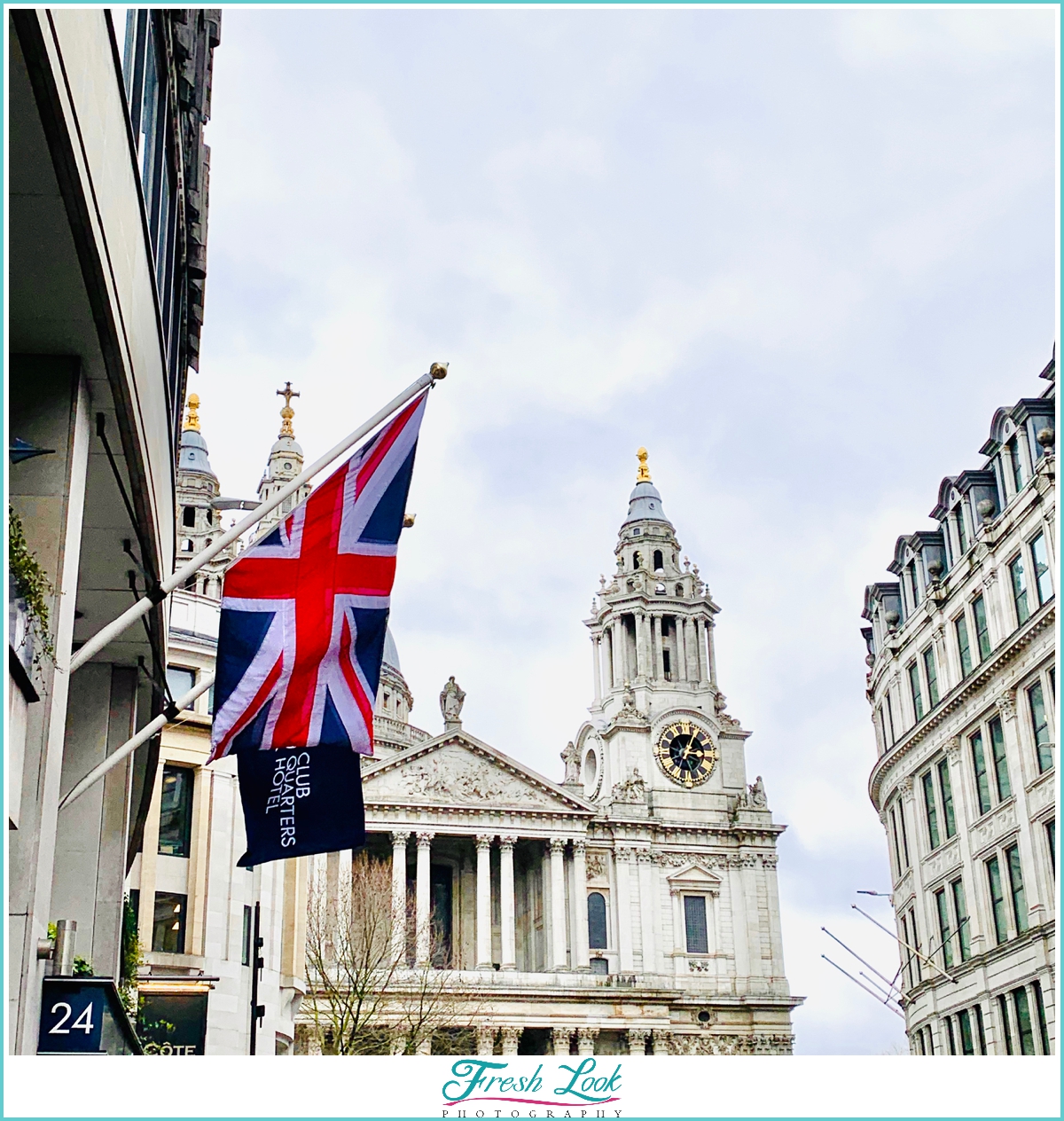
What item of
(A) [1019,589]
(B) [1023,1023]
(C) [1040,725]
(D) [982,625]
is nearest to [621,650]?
(D) [982,625]

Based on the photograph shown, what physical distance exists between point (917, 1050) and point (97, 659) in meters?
39.2

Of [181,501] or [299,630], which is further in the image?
[181,501]

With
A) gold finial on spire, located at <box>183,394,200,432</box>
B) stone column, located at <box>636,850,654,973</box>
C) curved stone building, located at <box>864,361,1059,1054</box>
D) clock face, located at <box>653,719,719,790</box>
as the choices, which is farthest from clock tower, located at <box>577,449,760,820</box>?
curved stone building, located at <box>864,361,1059,1054</box>

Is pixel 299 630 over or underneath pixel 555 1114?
over

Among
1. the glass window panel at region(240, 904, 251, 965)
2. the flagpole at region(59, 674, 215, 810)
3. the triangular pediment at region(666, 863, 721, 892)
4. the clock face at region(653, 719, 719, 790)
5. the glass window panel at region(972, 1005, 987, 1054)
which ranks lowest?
the glass window panel at region(972, 1005, 987, 1054)

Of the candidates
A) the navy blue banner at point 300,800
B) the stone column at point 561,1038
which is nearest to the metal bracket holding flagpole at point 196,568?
the navy blue banner at point 300,800

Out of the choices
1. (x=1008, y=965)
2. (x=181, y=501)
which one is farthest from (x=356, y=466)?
(x=181, y=501)

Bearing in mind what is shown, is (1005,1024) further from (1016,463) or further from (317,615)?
(317,615)

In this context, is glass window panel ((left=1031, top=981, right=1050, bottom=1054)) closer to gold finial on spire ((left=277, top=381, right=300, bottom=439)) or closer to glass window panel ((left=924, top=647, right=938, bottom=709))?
glass window panel ((left=924, top=647, right=938, bottom=709))

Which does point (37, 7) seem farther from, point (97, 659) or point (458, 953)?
point (458, 953)

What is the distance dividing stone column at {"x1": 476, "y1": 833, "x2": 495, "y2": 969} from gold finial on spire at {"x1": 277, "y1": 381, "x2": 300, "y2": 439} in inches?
1277

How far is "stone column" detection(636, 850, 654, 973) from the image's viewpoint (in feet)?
281

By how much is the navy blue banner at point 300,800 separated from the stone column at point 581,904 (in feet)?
232

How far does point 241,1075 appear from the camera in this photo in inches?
564
